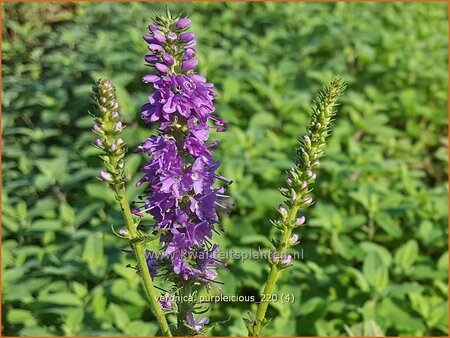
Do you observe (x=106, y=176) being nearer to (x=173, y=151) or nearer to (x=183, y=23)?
(x=173, y=151)

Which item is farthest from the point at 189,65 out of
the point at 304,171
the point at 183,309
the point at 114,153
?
the point at 183,309

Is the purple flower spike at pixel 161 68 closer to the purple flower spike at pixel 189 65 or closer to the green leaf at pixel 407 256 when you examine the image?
the purple flower spike at pixel 189 65

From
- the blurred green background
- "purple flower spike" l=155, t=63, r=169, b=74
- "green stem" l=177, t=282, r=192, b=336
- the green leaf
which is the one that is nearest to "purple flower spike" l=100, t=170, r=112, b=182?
"purple flower spike" l=155, t=63, r=169, b=74

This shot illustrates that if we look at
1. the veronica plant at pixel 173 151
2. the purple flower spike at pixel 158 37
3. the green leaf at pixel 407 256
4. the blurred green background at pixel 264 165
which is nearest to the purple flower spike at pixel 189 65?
the veronica plant at pixel 173 151

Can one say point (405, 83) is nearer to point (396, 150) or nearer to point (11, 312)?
point (396, 150)

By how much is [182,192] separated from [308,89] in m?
4.82

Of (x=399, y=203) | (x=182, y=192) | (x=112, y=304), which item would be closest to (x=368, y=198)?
(x=399, y=203)

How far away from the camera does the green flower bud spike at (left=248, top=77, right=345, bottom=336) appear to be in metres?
1.90

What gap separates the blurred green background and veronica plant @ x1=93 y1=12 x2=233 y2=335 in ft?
5.30

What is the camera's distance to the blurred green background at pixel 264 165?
13.1ft

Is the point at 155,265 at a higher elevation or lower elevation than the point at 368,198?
lower

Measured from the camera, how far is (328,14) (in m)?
7.93

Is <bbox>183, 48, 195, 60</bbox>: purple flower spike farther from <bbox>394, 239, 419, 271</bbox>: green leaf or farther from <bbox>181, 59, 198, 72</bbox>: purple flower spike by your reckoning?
<bbox>394, 239, 419, 271</bbox>: green leaf

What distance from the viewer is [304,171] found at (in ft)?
6.51
